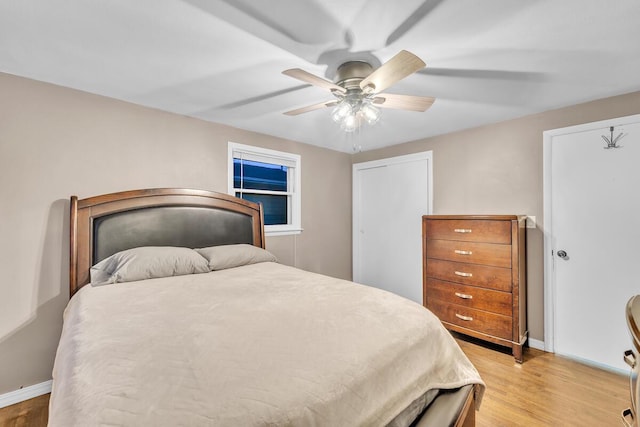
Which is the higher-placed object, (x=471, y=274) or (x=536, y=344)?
(x=471, y=274)

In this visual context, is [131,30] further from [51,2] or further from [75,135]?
[75,135]

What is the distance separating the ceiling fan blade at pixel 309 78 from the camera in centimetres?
143

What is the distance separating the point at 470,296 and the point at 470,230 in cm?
64

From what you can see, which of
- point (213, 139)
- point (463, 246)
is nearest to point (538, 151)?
point (463, 246)

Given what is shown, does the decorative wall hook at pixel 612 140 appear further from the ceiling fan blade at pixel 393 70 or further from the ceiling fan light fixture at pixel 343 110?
the ceiling fan light fixture at pixel 343 110

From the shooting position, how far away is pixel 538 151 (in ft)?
8.66

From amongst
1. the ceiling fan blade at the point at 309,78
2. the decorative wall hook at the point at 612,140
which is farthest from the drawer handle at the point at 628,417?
the decorative wall hook at the point at 612,140

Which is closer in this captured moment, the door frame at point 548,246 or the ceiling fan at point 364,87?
the ceiling fan at point 364,87

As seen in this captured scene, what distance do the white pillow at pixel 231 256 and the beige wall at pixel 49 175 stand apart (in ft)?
2.58

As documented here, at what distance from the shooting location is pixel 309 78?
152 centimetres

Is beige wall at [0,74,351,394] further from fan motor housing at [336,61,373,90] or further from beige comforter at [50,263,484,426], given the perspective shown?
fan motor housing at [336,61,373,90]

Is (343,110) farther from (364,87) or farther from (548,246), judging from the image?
(548,246)

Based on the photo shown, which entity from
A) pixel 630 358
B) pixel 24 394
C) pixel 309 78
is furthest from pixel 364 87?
pixel 24 394

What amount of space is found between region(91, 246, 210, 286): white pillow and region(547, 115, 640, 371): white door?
324cm
